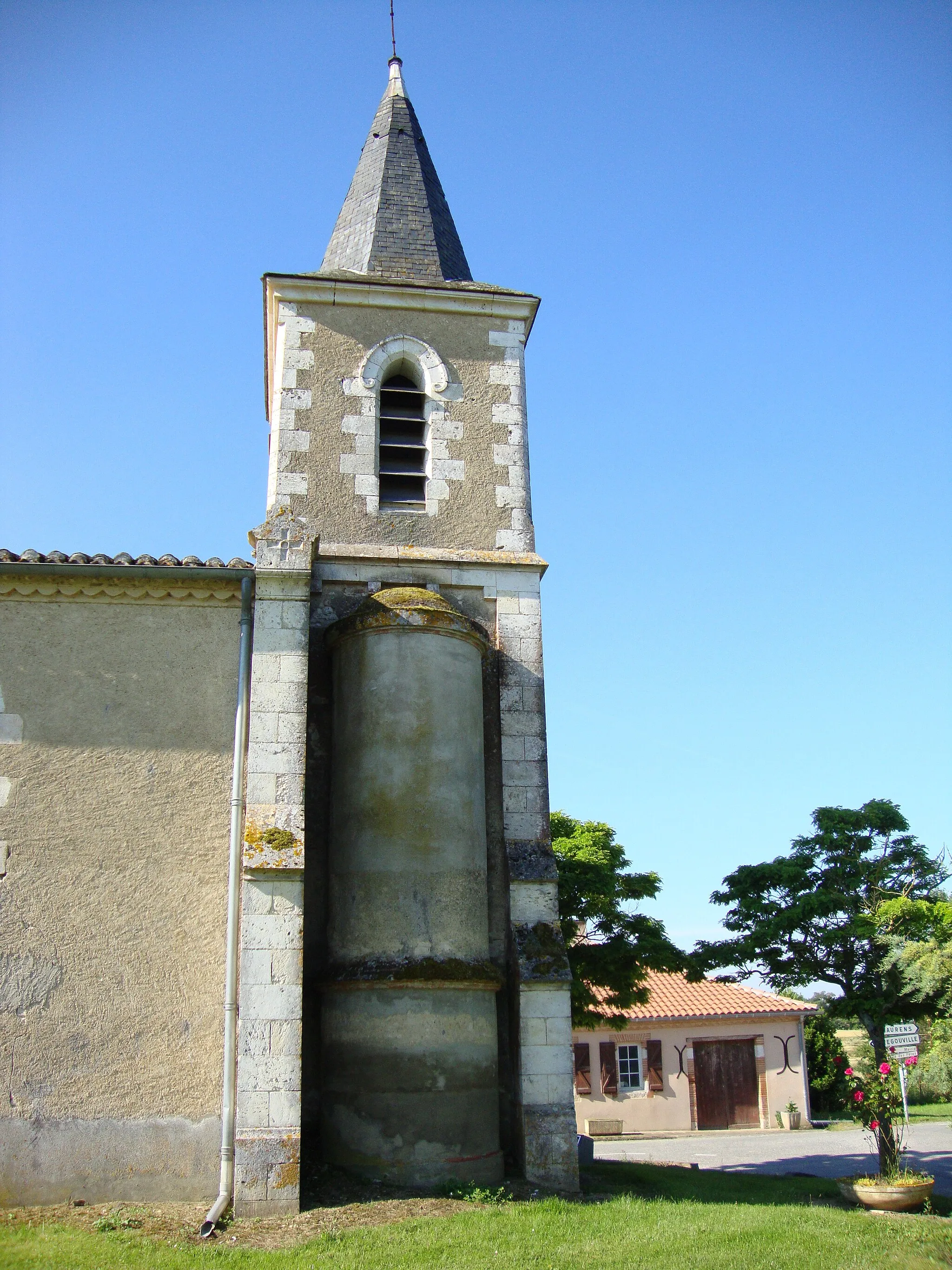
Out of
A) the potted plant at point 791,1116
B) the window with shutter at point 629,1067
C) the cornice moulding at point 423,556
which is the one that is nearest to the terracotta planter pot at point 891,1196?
the cornice moulding at point 423,556

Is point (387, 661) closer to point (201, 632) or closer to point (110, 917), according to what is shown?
point (201, 632)

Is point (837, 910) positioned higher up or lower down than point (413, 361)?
lower down

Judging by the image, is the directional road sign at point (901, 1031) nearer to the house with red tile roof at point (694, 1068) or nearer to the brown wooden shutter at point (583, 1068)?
the house with red tile roof at point (694, 1068)

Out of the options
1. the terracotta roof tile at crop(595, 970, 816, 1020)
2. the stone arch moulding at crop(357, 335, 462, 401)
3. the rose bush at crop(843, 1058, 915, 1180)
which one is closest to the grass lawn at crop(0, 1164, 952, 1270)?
the rose bush at crop(843, 1058, 915, 1180)

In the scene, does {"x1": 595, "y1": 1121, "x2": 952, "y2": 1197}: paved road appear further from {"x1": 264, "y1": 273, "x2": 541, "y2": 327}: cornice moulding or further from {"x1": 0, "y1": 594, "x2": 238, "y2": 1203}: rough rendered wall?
{"x1": 264, "y1": 273, "x2": 541, "y2": 327}: cornice moulding

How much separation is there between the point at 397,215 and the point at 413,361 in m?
2.48

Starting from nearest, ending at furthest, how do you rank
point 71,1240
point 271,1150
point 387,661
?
point 71,1240 → point 271,1150 → point 387,661

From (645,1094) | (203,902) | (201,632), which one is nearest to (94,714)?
(201,632)

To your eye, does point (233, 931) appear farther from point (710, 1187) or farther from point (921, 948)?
point (921, 948)

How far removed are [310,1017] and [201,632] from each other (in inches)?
128

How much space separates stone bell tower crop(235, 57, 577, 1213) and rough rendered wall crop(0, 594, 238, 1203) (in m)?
0.40

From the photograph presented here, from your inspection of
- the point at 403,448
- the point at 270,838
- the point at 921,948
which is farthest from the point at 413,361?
the point at 921,948

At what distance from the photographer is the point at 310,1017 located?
8781 millimetres

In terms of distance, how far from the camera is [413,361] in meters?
11.6
